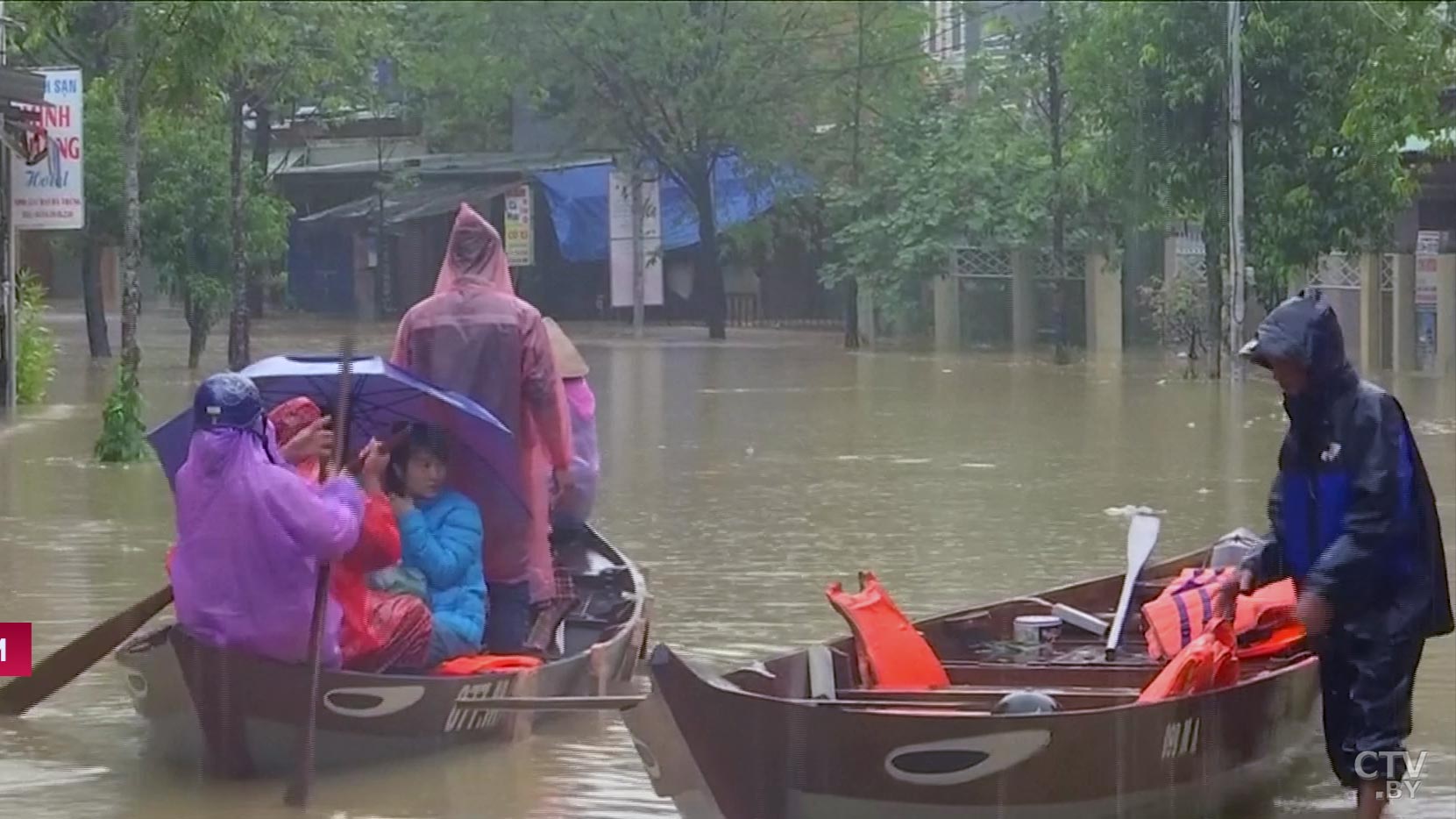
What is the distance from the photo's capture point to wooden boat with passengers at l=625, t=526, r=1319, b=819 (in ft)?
22.7

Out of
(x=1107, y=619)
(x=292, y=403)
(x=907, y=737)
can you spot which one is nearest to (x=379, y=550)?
(x=292, y=403)

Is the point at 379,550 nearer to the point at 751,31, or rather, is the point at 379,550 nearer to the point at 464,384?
the point at 464,384

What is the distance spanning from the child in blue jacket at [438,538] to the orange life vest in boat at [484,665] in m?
0.05

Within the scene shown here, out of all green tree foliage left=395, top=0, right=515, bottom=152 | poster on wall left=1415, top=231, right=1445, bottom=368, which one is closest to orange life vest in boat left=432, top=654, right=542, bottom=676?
poster on wall left=1415, top=231, right=1445, bottom=368

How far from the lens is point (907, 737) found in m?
6.99

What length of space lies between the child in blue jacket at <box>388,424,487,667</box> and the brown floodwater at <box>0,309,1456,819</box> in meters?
0.47

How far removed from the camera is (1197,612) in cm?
860

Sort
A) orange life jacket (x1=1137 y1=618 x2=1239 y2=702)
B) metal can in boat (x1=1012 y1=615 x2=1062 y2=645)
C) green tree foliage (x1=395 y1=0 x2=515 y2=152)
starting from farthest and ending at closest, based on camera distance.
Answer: green tree foliage (x1=395 y1=0 x2=515 y2=152), metal can in boat (x1=1012 y1=615 x2=1062 y2=645), orange life jacket (x1=1137 y1=618 x2=1239 y2=702)

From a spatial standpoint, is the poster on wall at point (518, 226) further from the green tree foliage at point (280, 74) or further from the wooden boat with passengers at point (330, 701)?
the wooden boat with passengers at point (330, 701)

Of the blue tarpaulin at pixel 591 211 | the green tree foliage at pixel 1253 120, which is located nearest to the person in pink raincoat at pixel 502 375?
the green tree foliage at pixel 1253 120

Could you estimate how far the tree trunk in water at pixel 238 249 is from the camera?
102ft

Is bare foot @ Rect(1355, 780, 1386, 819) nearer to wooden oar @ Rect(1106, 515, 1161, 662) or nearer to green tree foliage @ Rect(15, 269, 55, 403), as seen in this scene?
wooden oar @ Rect(1106, 515, 1161, 662)

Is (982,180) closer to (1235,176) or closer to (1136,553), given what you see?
(1235,176)

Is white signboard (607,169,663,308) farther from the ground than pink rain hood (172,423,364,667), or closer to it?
farther from the ground
